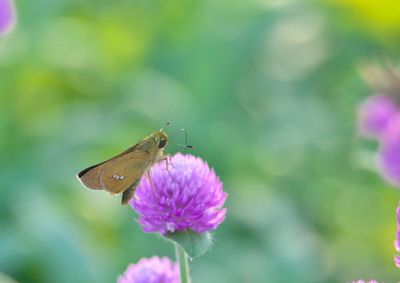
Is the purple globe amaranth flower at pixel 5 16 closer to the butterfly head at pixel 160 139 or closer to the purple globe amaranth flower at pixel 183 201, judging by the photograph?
the butterfly head at pixel 160 139

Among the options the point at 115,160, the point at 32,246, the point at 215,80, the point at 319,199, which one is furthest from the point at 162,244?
the point at 115,160

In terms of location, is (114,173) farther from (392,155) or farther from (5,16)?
(392,155)

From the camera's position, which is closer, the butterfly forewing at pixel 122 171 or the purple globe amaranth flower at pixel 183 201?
the purple globe amaranth flower at pixel 183 201

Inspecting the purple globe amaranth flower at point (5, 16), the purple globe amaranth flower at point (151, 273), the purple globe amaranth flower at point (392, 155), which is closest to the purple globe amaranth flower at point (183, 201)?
the purple globe amaranth flower at point (151, 273)

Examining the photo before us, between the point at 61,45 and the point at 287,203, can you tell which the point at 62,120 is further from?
the point at 287,203

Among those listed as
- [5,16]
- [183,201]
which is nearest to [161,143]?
[183,201]

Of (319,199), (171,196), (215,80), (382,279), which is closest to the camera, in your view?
(171,196)
